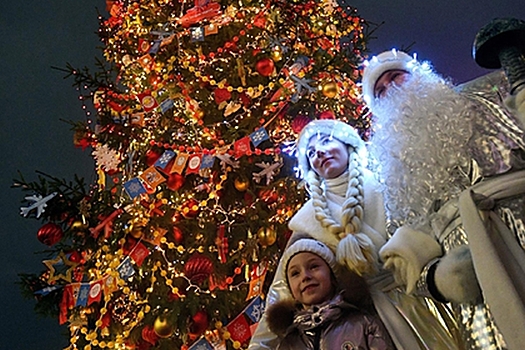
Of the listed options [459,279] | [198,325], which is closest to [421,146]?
[459,279]

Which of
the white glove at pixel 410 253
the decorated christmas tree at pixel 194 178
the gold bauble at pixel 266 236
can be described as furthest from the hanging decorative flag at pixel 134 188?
the white glove at pixel 410 253

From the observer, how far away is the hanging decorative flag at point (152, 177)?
228 centimetres

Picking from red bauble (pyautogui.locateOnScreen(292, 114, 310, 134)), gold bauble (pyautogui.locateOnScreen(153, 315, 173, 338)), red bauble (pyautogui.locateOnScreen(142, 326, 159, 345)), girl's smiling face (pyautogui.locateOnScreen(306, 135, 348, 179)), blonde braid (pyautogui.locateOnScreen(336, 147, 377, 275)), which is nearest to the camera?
blonde braid (pyautogui.locateOnScreen(336, 147, 377, 275))

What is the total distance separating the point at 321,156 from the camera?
1778 mm

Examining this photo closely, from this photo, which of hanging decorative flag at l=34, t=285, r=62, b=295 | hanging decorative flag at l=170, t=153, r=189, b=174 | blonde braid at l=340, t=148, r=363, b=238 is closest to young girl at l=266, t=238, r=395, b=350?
blonde braid at l=340, t=148, r=363, b=238

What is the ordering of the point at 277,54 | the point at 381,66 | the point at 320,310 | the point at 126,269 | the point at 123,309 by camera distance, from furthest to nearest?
1. the point at 277,54
2. the point at 123,309
3. the point at 126,269
4. the point at 381,66
5. the point at 320,310

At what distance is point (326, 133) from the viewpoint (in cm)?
185

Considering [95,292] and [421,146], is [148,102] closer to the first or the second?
[95,292]

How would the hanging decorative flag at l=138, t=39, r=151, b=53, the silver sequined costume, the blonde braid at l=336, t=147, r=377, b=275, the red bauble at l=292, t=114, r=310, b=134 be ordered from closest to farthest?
1. the silver sequined costume
2. the blonde braid at l=336, t=147, r=377, b=275
3. the red bauble at l=292, t=114, r=310, b=134
4. the hanging decorative flag at l=138, t=39, r=151, b=53

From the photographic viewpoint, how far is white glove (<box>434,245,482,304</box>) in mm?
969

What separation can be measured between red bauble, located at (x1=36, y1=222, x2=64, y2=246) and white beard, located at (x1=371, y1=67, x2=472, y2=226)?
5.69 ft

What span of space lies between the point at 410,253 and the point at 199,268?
1.12 metres

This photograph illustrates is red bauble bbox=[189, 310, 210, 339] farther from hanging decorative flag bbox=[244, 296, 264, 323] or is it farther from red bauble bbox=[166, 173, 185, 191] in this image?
red bauble bbox=[166, 173, 185, 191]

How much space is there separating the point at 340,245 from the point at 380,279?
0.53 ft
